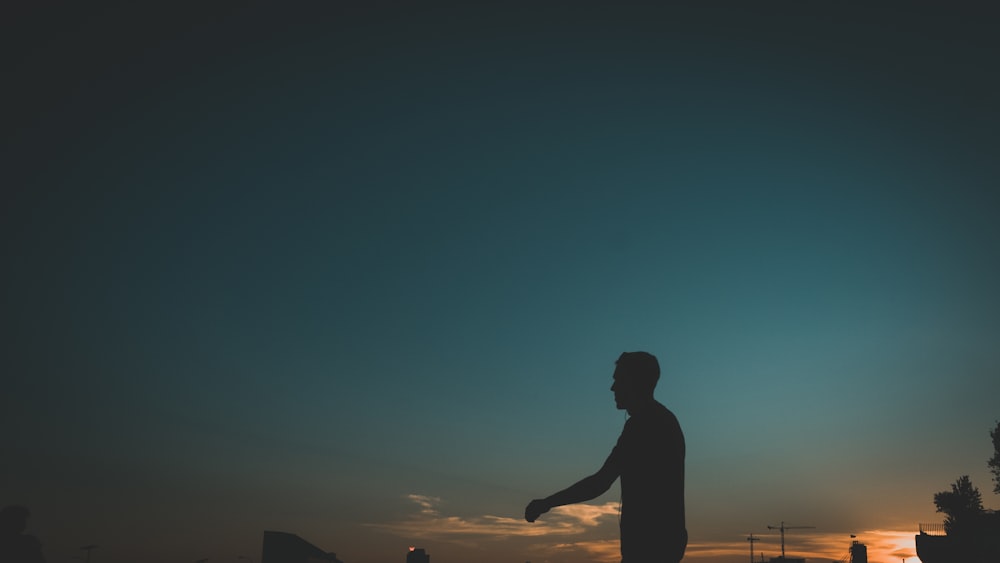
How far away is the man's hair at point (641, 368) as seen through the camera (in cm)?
452

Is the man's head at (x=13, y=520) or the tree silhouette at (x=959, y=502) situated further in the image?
the tree silhouette at (x=959, y=502)

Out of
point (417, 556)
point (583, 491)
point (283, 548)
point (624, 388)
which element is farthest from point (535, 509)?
point (417, 556)

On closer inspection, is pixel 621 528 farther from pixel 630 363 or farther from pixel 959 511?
pixel 959 511

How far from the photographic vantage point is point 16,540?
834 cm

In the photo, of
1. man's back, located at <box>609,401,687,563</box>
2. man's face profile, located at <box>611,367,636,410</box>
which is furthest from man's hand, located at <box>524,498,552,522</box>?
man's face profile, located at <box>611,367,636,410</box>

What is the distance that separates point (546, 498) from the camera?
4352 millimetres

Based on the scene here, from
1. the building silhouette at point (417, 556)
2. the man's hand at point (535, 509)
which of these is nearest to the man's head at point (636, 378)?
the man's hand at point (535, 509)

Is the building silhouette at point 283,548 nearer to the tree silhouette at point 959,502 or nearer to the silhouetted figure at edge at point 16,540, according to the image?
the silhouetted figure at edge at point 16,540

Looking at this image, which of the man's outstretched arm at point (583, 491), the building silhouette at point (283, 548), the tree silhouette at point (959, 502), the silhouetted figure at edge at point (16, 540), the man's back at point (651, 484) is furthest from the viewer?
the tree silhouette at point (959, 502)

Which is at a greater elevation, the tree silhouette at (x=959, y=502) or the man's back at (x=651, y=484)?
the man's back at (x=651, y=484)

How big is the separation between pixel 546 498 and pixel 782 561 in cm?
18501

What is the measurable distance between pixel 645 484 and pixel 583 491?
1.29 feet

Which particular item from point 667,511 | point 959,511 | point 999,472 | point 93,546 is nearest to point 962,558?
point 999,472

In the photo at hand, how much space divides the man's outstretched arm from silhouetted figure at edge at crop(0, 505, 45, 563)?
7.33 meters
